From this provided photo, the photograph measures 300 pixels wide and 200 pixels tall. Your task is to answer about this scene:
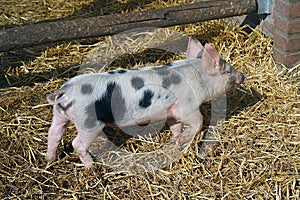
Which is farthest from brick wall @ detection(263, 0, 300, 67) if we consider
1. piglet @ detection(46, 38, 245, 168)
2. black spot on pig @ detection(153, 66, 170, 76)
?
black spot on pig @ detection(153, 66, 170, 76)

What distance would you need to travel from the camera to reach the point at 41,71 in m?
4.15

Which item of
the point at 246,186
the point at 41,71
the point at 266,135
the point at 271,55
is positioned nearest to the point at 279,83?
the point at 271,55

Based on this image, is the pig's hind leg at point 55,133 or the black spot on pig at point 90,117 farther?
the pig's hind leg at point 55,133

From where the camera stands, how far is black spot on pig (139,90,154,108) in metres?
3.01

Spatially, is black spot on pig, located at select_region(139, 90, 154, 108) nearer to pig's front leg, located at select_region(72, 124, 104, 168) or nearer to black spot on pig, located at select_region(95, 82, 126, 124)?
black spot on pig, located at select_region(95, 82, 126, 124)

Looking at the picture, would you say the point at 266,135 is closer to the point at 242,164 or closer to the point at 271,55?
the point at 242,164

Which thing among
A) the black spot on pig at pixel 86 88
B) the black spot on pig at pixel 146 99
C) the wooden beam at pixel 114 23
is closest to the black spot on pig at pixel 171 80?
the black spot on pig at pixel 146 99

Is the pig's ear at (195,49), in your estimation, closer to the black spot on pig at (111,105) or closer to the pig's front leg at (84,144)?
the black spot on pig at (111,105)

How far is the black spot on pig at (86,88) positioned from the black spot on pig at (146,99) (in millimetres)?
314

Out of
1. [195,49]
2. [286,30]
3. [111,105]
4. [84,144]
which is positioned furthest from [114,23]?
[286,30]

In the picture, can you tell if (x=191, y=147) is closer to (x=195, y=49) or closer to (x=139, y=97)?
(x=139, y=97)

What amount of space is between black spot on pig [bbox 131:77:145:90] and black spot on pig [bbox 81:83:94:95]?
254 mm

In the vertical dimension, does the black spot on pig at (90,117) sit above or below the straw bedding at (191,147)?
above

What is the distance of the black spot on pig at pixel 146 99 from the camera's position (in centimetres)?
301
